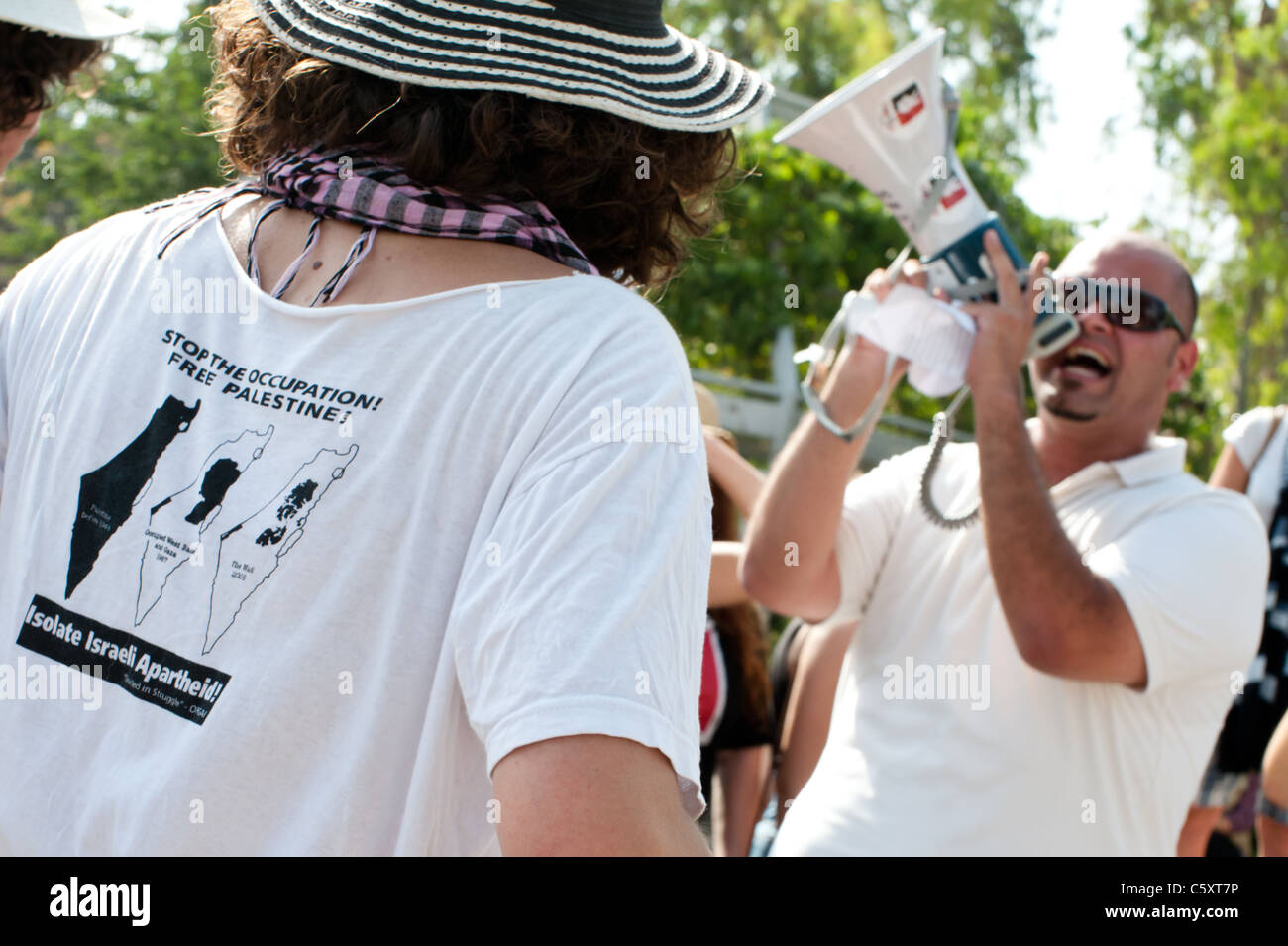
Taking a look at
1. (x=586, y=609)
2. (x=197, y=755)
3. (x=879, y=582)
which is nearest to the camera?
(x=586, y=609)

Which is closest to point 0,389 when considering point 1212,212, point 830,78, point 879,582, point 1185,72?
point 879,582

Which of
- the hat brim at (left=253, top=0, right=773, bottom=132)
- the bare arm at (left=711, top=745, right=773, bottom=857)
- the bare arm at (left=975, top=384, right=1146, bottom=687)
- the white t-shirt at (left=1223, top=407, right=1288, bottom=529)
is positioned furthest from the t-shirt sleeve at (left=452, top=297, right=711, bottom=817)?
the white t-shirt at (left=1223, top=407, right=1288, bottom=529)

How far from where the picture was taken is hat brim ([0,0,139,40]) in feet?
5.71

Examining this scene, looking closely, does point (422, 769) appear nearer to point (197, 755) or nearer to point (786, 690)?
point (197, 755)

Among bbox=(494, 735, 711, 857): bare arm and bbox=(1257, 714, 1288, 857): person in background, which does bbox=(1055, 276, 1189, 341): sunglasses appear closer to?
bbox=(1257, 714, 1288, 857): person in background

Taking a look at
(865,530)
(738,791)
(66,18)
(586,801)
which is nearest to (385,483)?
(586,801)

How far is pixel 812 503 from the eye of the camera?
271 centimetres

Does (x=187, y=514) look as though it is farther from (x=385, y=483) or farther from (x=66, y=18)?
(x=66, y=18)

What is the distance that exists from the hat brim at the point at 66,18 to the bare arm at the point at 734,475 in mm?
1919

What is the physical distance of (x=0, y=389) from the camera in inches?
A: 48.9

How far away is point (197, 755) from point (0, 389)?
0.46 metres

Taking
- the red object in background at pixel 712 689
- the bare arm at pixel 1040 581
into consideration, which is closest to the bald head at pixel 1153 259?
the bare arm at pixel 1040 581

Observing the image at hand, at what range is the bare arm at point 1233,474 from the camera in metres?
3.72

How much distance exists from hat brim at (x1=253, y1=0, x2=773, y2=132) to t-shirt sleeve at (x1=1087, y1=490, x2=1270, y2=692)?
164cm
